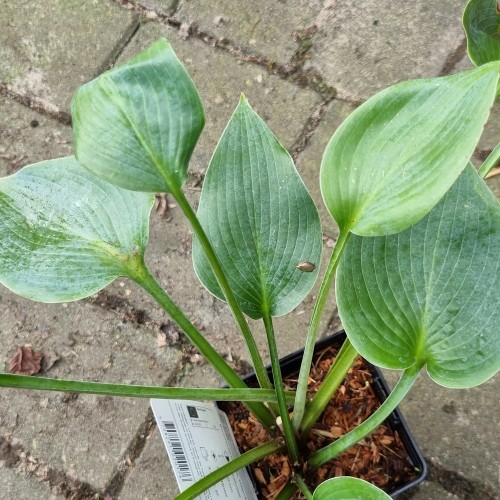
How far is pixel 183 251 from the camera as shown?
4.03 ft

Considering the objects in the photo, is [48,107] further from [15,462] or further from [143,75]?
[143,75]

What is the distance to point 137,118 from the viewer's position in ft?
1.80

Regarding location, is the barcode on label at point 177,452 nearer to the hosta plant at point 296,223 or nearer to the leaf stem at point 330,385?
the hosta plant at point 296,223

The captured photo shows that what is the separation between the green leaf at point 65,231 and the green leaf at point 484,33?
48cm

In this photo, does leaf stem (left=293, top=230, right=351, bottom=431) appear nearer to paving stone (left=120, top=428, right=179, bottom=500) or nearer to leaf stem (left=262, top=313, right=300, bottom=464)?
leaf stem (left=262, top=313, right=300, bottom=464)

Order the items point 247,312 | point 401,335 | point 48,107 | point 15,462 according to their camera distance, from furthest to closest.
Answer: point 48,107 → point 15,462 → point 247,312 → point 401,335

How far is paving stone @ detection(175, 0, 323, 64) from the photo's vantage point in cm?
134

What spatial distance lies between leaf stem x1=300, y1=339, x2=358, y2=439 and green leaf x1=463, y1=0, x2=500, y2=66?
424 millimetres

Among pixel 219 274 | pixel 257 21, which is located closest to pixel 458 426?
pixel 219 274

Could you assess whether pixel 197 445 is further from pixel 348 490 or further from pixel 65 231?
pixel 65 231

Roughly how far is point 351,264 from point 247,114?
212 millimetres

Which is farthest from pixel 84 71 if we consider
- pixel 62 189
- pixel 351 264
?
pixel 351 264

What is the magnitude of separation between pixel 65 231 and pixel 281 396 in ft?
1.08

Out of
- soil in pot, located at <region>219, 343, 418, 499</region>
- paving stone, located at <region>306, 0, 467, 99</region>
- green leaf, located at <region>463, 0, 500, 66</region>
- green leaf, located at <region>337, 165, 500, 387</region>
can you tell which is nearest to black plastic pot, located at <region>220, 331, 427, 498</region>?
soil in pot, located at <region>219, 343, 418, 499</region>
